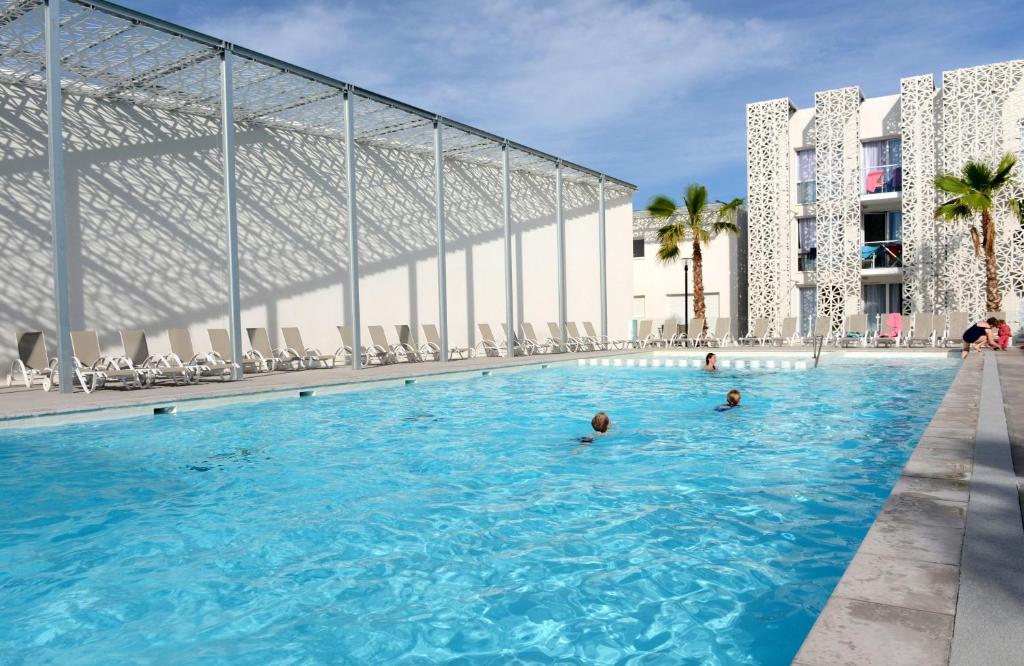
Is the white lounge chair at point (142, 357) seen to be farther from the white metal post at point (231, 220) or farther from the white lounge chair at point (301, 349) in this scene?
the white lounge chair at point (301, 349)

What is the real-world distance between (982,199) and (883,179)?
4.61m

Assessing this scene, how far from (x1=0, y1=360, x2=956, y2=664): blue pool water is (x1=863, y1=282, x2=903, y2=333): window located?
15.9m

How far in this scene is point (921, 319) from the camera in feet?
56.4

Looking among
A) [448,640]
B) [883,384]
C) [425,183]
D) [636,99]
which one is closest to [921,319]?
[883,384]

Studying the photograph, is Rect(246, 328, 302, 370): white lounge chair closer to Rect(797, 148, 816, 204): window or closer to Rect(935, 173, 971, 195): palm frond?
Rect(935, 173, 971, 195): palm frond

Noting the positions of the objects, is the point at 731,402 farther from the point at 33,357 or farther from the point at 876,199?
the point at 876,199

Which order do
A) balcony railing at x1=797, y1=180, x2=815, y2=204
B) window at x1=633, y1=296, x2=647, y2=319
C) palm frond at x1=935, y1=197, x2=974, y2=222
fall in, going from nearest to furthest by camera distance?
1. palm frond at x1=935, y1=197, x2=974, y2=222
2. balcony railing at x1=797, y1=180, x2=815, y2=204
3. window at x1=633, y1=296, x2=647, y2=319

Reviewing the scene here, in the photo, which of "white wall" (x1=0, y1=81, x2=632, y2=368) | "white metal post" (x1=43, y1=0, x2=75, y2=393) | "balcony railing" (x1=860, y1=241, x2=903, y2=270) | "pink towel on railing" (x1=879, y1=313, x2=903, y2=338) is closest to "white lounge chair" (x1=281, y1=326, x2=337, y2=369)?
"white wall" (x1=0, y1=81, x2=632, y2=368)

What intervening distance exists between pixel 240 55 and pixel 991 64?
19372 millimetres

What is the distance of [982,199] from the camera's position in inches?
685

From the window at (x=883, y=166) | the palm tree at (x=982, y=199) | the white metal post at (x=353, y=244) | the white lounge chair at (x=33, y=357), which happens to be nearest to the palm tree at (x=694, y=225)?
the window at (x=883, y=166)

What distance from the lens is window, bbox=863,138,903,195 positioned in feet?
70.8

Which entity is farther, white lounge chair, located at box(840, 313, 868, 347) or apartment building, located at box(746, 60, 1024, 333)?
apartment building, located at box(746, 60, 1024, 333)

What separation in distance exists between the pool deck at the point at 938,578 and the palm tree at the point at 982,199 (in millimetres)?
15977
